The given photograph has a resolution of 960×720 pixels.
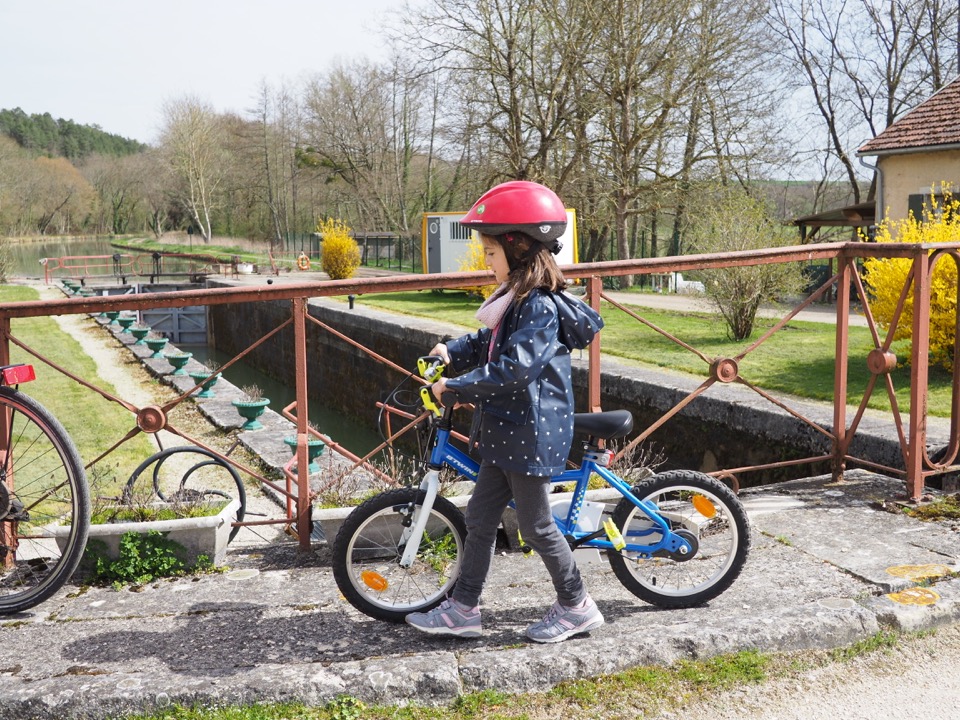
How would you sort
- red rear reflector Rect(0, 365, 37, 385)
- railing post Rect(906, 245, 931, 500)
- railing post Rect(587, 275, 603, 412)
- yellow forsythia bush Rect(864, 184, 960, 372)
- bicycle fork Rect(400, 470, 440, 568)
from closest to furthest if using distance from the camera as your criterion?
bicycle fork Rect(400, 470, 440, 568) → red rear reflector Rect(0, 365, 37, 385) → railing post Rect(587, 275, 603, 412) → railing post Rect(906, 245, 931, 500) → yellow forsythia bush Rect(864, 184, 960, 372)

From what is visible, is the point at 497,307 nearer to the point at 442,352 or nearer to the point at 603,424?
the point at 442,352

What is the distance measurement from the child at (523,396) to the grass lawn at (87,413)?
2.18 meters

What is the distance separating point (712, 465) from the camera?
370 inches

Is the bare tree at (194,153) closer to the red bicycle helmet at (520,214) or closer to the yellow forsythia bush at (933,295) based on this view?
the yellow forsythia bush at (933,295)

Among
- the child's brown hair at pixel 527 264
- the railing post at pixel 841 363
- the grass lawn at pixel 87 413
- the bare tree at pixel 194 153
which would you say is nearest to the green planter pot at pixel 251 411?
the grass lawn at pixel 87 413

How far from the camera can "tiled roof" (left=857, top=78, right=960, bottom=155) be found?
62.7 ft

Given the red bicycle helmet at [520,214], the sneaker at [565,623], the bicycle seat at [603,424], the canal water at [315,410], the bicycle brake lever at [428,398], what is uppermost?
the red bicycle helmet at [520,214]

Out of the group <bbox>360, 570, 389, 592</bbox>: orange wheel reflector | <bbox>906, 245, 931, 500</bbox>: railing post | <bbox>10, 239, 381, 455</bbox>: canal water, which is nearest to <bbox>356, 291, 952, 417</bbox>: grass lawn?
<bbox>10, 239, 381, 455</bbox>: canal water

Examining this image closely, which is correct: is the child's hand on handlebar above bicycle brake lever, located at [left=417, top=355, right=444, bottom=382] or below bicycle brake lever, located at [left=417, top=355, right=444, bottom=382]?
above

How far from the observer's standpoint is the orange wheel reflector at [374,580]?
11.7 ft

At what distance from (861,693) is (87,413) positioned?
10.7 m

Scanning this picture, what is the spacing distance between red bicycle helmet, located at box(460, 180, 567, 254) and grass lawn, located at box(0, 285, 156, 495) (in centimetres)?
253

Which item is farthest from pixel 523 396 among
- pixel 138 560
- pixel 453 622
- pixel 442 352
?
pixel 138 560

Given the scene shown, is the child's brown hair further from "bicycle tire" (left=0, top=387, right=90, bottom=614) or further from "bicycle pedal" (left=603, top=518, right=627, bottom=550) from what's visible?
"bicycle tire" (left=0, top=387, right=90, bottom=614)
